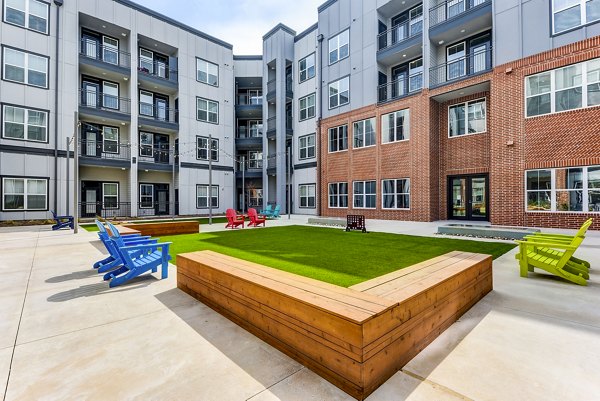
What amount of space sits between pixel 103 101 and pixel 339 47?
60.8 feet

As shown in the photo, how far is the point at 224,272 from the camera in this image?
11.4 ft

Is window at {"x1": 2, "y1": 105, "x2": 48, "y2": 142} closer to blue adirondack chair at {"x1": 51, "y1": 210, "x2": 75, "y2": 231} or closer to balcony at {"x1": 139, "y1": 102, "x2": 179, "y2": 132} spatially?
balcony at {"x1": 139, "y1": 102, "x2": 179, "y2": 132}

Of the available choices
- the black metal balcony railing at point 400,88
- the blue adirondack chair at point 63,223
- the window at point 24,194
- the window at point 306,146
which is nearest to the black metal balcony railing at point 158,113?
the window at point 24,194

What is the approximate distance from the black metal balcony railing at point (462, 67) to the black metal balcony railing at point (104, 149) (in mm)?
21985

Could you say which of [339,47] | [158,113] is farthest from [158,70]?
[339,47]

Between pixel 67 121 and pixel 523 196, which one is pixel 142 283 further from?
pixel 67 121

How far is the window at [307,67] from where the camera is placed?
81.7 ft

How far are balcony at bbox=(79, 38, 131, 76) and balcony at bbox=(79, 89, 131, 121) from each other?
1.82m

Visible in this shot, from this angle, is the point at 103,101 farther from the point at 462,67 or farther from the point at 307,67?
the point at 462,67

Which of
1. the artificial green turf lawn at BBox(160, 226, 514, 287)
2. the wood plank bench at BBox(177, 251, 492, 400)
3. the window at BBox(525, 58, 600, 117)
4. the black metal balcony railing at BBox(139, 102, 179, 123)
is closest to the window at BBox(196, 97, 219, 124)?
the black metal balcony railing at BBox(139, 102, 179, 123)

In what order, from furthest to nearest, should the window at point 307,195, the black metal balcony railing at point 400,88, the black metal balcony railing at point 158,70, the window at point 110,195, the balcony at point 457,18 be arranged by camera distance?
1. the window at point 307,195
2. the black metal balcony railing at point 158,70
3. the window at point 110,195
4. the black metal balcony railing at point 400,88
5. the balcony at point 457,18

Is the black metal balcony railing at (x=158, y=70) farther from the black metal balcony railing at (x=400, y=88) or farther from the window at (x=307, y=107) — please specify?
the black metal balcony railing at (x=400, y=88)

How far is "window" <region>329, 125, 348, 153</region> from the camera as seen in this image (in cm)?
2156

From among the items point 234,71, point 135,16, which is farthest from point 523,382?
point 234,71
